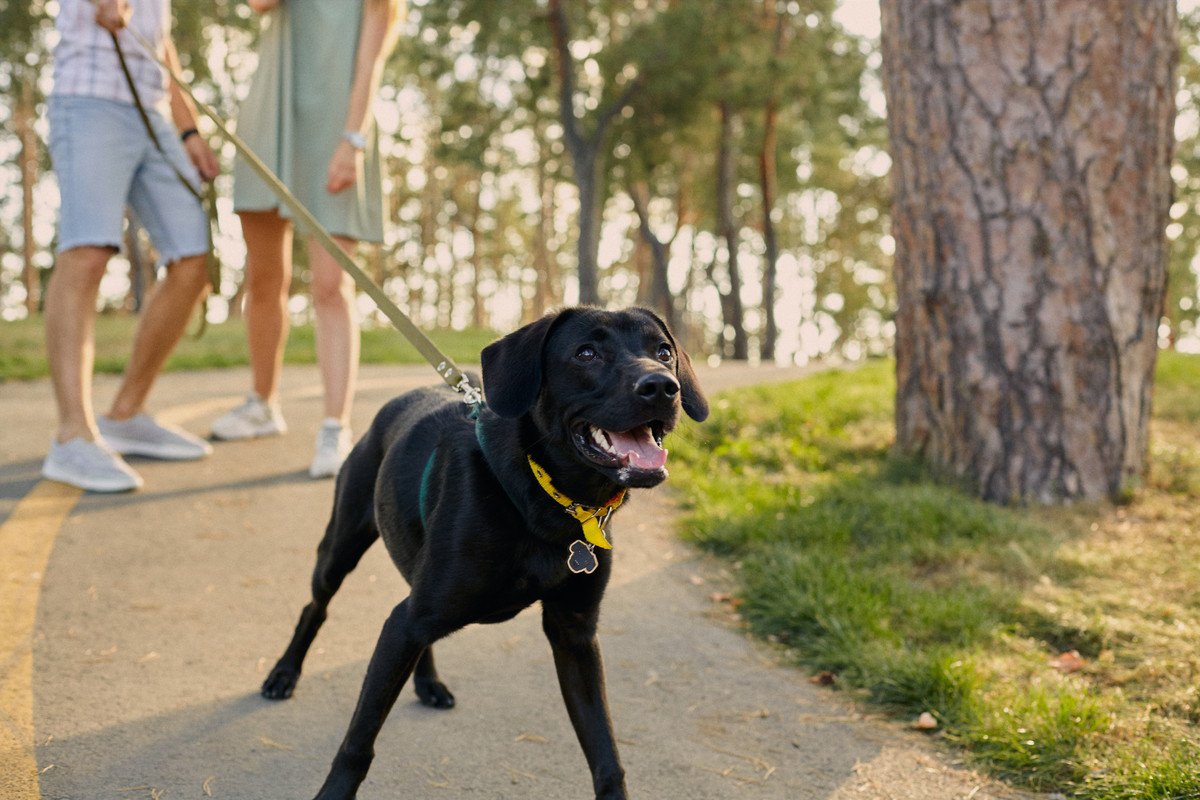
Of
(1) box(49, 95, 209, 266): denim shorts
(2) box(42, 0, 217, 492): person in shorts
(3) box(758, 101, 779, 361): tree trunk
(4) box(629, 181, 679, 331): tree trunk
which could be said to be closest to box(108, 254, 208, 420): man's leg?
(2) box(42, 0, 217, 492): person in shorts

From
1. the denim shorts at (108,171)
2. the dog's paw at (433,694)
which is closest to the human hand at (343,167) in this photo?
the denim shorts at (108,171)

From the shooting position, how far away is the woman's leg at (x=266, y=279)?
595 cm

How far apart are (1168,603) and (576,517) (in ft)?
9.84

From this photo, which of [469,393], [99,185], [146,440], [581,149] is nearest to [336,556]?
[469,393]

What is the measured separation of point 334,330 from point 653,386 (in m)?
3.55

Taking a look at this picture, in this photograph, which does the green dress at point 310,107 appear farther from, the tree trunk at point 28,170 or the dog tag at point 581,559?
the tree trunk at point 28,170

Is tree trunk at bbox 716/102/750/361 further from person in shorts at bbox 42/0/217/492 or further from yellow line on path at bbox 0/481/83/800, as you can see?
yellow line on path at bbox 0/481/83/800

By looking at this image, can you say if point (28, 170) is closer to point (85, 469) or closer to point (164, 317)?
point (164, 317)

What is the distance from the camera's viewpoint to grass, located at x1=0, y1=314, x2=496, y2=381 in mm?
10734

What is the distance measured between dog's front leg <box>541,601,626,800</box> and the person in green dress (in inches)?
Answer: 128

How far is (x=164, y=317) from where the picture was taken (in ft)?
19.7

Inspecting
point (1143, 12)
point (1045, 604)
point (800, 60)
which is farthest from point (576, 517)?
point (800, 60)

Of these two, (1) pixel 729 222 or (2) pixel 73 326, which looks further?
(1) pixel 729 222

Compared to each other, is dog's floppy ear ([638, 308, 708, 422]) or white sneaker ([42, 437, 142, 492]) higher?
dog's floppy ear ([638, 308, 708, 422])
